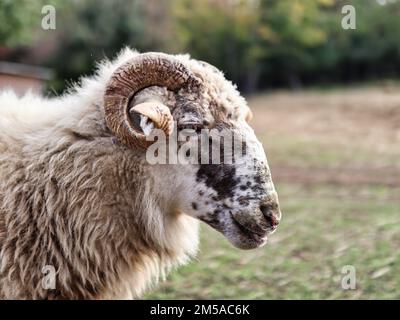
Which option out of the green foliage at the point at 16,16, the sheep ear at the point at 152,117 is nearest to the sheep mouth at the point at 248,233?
the sheep ear at the point at 152,117

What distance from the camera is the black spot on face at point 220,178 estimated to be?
3.82 meters

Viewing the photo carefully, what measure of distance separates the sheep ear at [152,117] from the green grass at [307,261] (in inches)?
85.5

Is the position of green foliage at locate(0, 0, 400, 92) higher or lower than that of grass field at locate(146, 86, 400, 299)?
higher

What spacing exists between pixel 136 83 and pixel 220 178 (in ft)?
2.83

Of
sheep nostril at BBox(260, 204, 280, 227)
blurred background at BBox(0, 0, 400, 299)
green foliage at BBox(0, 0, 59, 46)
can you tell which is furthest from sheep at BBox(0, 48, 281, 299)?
green foliage at BBox(0, 0, 59, 46)

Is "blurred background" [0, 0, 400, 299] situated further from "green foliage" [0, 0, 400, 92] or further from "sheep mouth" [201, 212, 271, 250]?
"sheep mouth" [201, 212, 271, 250]

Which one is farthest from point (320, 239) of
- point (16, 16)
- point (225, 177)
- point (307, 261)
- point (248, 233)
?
point (16, 16)

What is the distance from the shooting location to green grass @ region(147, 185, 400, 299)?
18.0ft

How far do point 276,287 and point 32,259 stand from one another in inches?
105

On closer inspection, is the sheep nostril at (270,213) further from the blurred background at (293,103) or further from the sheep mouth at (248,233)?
the blurred background at (293,103)

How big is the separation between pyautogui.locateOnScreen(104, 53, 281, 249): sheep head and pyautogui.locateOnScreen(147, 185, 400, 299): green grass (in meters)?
1.79

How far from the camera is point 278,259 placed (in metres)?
6.61
